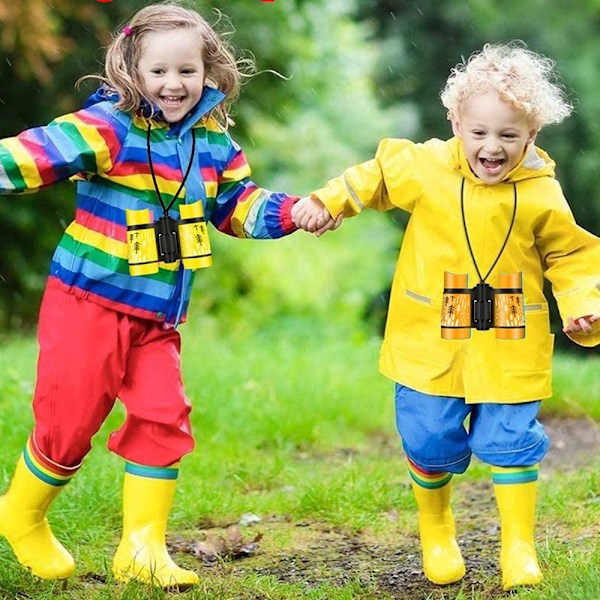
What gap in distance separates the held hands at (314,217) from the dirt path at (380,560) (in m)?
1.12

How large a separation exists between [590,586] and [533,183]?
1.19m

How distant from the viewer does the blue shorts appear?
3705mm

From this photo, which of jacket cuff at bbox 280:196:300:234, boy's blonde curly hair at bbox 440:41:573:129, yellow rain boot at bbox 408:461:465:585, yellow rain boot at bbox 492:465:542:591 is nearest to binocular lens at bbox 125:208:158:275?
jacket cuff at bbox 280:196:300:234

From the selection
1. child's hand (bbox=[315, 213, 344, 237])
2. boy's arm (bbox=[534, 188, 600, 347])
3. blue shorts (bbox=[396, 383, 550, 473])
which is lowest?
blue shorts (bbox=[396, 383, 550, 473])

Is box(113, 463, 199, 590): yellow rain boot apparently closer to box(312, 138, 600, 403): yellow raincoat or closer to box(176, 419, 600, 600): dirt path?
box(176, 419, 600, 600): dirt path

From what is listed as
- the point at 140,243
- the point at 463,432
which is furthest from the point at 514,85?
the point at 140,243

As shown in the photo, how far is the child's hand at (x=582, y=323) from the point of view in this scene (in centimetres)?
369

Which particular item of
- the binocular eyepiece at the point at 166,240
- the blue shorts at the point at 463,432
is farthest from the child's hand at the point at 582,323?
the binocular eyepiece at the point at 166,240

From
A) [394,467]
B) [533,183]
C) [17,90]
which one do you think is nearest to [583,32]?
[17,90]

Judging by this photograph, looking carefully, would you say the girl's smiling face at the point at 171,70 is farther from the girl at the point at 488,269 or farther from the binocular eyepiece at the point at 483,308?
the binocular eyepiece at the point at 483,308

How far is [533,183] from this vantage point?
3.71 meters

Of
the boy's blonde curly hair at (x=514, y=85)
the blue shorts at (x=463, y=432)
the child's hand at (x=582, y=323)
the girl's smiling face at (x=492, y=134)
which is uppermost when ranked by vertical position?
the boy's blonde curly hair at (x=514, y=85)

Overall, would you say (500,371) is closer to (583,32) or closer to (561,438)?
(561,438)

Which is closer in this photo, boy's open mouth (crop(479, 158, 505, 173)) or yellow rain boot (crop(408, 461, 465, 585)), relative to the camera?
boy's open mouth (crop(479, 158, 505, 173))
